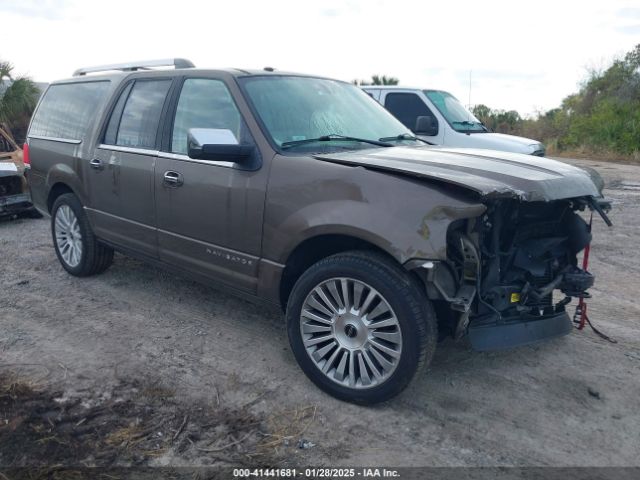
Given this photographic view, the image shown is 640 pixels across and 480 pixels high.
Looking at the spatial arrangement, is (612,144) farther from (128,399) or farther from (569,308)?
(128,399)

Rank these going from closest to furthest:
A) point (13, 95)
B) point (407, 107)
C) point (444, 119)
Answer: point (444, 119) < point (407, 107) < point (13, 95)

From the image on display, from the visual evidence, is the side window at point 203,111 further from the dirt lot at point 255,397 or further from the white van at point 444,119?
the white van at point 444,119

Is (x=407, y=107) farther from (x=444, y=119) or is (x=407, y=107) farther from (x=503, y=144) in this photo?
(x=503, y=144)

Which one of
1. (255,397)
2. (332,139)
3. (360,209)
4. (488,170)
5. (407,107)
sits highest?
(407,107)

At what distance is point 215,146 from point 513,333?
213cm

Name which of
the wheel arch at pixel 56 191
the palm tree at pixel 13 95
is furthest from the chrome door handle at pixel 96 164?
the palm tree at pixel 13 95

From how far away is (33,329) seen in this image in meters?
4.39

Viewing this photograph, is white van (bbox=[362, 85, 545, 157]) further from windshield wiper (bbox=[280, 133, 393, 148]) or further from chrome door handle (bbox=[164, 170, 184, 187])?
chrome door handle (bbox=[164, 170, 184, 187])

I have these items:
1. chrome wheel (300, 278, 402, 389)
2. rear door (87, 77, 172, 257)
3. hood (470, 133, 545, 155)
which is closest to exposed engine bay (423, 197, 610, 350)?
chrome wheel (300, 278, 402, 389)

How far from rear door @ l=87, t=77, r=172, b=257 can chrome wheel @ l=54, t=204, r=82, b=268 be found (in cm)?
48

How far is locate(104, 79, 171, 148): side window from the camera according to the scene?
14.7 ft

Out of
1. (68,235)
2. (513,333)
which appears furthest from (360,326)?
(68,235)

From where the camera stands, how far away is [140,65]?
5086 millimetres

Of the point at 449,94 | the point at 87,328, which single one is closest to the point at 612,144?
the point at 449,94
